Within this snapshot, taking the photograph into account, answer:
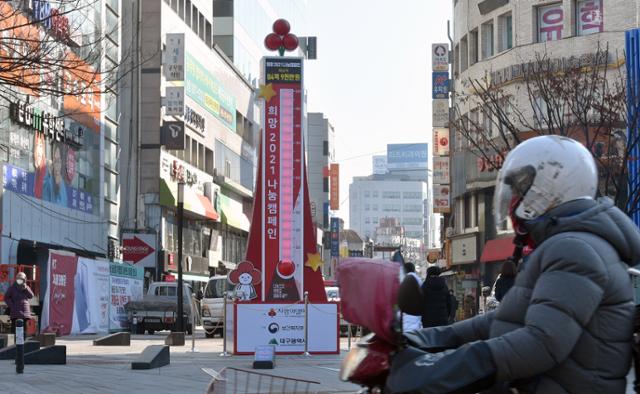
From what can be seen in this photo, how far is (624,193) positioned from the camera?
32.1 m

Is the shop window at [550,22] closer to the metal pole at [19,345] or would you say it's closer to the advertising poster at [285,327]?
the advertising poster at [285,327]

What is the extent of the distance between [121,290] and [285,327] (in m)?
15.2

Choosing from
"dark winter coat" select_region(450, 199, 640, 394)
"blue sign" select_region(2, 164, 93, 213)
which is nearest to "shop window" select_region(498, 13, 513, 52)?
"blue sign" select_region(2, 164, 93, 213)

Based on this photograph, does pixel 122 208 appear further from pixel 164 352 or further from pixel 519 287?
pixel 519 287

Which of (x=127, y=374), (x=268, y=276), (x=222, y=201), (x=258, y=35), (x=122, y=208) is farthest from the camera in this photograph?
(x=258, y=35)

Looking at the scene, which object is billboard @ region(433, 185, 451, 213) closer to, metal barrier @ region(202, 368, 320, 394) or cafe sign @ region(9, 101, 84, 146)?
cafe sign @ region(9, 101, 84, 146)

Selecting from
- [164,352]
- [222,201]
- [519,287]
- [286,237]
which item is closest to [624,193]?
[286,237]

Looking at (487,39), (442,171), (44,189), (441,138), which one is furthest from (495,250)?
(44,189)

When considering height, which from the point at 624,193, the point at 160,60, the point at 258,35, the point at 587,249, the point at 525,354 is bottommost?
the point at 525,354

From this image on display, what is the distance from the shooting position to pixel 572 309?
294 cm

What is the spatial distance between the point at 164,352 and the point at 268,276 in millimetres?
10572

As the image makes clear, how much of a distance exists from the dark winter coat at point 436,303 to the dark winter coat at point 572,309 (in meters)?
14.9

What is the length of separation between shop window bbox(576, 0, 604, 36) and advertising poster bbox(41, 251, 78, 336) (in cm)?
2146

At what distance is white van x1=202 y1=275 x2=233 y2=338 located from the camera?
35625 mm
